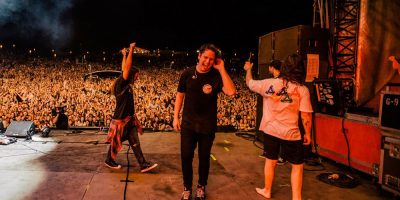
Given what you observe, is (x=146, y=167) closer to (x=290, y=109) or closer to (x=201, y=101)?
(x=201, y=101)

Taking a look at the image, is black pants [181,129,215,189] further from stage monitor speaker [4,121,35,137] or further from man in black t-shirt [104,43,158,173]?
stage monitor speaker [4,121,35,137]

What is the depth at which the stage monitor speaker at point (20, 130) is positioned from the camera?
6691mm

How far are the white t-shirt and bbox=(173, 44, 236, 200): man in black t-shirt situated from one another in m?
0.44

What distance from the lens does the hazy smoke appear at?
60.2ft

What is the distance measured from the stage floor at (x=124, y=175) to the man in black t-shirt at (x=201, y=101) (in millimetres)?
679

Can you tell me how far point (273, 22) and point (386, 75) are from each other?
47.9 ft

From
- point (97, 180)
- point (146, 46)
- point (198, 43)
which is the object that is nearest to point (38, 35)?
point (146, 46)

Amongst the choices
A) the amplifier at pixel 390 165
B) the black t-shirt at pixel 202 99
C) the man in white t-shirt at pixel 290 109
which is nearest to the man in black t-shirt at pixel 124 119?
the black t-shirt at pixel 202 99

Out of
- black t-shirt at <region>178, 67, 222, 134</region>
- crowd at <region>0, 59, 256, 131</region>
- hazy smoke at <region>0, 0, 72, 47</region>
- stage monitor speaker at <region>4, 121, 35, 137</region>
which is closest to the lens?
black t-shirt at <region>178, 67, 222, 134</region>

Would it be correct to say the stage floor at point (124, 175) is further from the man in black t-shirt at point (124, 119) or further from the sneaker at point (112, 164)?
the man in black t-shirt at point (124, 119)

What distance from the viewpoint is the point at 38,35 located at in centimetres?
2706

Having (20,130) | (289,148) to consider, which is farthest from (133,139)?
(20,130)

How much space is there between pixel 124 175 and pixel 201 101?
188 centimetres

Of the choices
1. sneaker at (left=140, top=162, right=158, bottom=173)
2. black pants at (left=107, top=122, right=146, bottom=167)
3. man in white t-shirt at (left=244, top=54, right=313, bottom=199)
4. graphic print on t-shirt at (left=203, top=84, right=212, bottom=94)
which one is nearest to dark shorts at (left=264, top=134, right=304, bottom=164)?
man in white t-shirt at (left=244, top=54, right=313, bottom=199)
